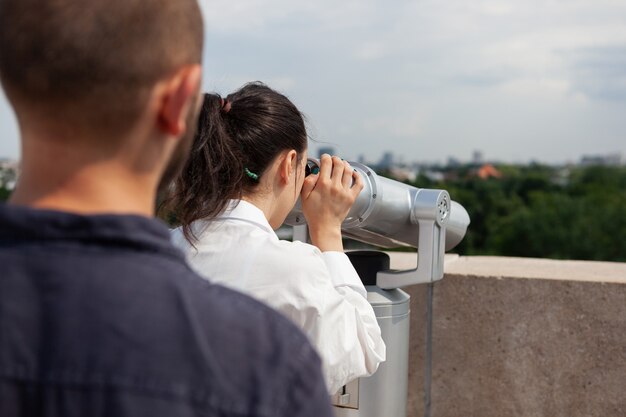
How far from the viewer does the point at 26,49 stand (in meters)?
0.91

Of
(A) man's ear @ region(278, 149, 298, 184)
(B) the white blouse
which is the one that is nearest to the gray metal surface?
(B) the white blouse

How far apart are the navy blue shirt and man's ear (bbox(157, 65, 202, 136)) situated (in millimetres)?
114

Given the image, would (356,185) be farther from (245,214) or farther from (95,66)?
(95,66)

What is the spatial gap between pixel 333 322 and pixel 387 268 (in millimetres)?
850

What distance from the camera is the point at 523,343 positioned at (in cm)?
339

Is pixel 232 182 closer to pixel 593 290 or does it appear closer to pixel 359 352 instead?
pixel 359 352

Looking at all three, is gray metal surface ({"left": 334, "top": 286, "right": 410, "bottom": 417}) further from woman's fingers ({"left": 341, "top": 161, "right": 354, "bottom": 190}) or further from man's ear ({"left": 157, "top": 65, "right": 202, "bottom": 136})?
man's ear ({"left": 157, "top": 65, "right": 202, "bottom": 136})

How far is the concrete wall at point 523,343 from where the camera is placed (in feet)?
10.8

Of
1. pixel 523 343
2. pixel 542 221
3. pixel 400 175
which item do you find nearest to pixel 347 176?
pixel 523 343

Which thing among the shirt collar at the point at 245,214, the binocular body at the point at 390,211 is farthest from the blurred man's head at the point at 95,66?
the binocular body at the point at 390,211

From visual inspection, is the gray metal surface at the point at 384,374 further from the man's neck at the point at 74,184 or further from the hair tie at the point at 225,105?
the man's neck at the point at 74,184

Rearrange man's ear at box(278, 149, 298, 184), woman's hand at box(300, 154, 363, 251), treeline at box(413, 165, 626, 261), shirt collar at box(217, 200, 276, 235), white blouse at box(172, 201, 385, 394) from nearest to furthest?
white blouse at box(172, 201, 385, 394)
shirt collar at box(217, 200, 276, 235)
man's ear at box(278, 149, 298, 184)
woman's hand at box(300, 154, 363, 251)
treeline at box(413, 165, 626, 261)

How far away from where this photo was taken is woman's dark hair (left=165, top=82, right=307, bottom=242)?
2137mm

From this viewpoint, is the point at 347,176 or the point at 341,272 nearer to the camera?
the point at 341,272
